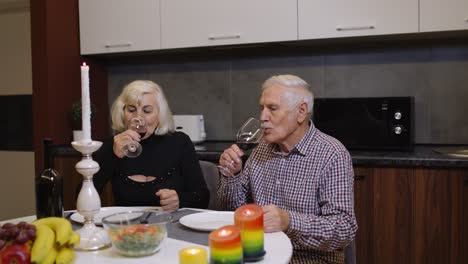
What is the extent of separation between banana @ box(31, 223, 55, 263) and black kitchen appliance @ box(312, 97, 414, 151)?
1.88 m

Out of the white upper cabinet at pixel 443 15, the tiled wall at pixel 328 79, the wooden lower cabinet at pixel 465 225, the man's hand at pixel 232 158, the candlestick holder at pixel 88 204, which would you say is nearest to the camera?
the candlestick holder at pixel 88 204

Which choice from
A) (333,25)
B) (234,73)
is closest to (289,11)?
(333,25)

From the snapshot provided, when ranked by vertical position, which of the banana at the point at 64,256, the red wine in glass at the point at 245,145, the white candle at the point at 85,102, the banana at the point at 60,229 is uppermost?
the white candle at the point at 85,102

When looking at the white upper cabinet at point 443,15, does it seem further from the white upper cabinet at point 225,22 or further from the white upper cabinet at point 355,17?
the white upper cabinet at point 225,22

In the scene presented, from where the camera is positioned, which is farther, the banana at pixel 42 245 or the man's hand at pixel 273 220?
the man's hand at pixel 273 220

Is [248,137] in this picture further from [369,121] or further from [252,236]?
[369,121]

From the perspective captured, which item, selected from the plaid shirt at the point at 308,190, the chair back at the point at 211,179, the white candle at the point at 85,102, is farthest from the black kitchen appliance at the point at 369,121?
the white candle at the point at 85,102

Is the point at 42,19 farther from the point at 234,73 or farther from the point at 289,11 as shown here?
the point at 289,11

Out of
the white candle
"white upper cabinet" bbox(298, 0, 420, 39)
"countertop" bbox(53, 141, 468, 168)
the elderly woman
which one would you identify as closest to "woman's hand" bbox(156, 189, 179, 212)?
the elderly woman

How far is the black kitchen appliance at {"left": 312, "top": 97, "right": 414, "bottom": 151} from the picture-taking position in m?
2.58

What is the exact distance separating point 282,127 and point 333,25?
1.22 meters

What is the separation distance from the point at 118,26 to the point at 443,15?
6.45ft

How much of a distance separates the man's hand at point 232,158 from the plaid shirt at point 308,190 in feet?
0.30

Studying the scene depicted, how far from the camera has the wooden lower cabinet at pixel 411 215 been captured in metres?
2.32
